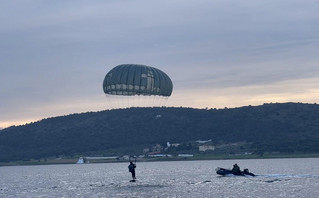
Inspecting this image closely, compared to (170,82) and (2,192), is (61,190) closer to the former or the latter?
(2,192)

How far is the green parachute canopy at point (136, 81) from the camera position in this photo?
93625mm

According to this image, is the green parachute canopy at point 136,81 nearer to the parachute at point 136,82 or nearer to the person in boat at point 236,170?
the parachute at point 136,82

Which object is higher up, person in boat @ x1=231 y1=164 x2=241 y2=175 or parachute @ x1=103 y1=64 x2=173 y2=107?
parachute @ x1=103 y1=64 x2=173 y2=107

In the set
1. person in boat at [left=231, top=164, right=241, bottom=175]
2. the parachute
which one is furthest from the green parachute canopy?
person in boat at [left=231, top=164, right=241, bottom=175]

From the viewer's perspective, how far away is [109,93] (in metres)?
96.6

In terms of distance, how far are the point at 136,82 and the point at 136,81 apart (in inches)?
5.1

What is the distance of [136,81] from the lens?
93.4 metres

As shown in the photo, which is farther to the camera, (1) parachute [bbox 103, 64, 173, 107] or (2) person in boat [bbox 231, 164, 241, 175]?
(2) person in boat [bbox 231, 164, 241, 175]

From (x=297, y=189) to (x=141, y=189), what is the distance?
69.5 feet

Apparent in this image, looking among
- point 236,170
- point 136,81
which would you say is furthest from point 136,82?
point 236,170

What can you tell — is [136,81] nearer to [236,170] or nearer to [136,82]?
[136,82]

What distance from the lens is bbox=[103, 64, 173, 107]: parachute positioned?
93688 mm

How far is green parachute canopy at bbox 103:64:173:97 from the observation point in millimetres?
93625

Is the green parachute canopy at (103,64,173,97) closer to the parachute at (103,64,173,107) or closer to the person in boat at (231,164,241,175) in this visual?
the parachute at (103,64,173,107)
